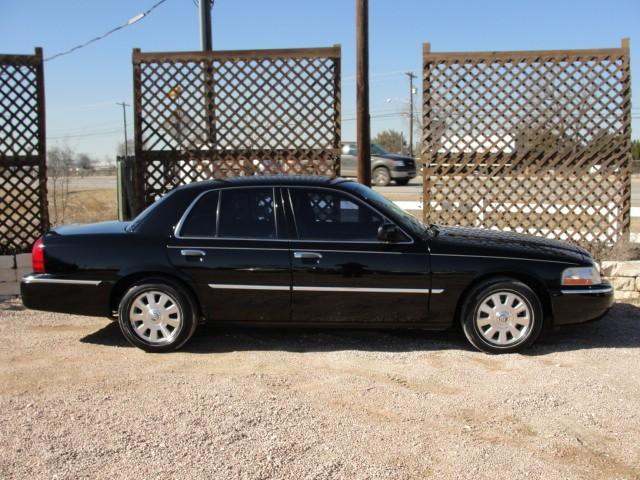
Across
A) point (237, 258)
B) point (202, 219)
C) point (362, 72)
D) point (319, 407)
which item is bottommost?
point (319, 407)

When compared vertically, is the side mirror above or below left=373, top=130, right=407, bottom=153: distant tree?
below

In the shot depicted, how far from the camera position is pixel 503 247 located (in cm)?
580

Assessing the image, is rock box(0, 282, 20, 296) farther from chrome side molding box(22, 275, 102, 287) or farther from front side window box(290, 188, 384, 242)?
front side window box(290, 188, 384, 242)

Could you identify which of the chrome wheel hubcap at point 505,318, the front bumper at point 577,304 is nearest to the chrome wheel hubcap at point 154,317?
the chrome wheel hubcap at point 505,318

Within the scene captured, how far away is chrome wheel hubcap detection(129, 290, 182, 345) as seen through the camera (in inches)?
227

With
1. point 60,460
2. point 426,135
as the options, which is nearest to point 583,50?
point 426,135

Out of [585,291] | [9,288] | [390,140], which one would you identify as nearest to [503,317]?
[585,291]

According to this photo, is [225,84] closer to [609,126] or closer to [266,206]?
[266,206]

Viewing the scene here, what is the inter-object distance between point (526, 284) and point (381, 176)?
20661 mm

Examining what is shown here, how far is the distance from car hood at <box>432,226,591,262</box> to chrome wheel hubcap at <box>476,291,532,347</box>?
1.17 ft

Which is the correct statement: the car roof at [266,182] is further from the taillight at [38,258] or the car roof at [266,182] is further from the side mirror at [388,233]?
the taillight at [38,258]

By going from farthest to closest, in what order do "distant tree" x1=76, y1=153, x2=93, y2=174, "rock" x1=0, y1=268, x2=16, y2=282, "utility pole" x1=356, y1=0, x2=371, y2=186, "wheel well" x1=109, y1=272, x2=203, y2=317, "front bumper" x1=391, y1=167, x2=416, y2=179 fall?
"front bumper" x1=391, y1=167, x2=416, y2=179, "distant tree" x1=76, y1=153, x2=93, y2=174, "utility pole" x1=356, y1=0, x2=371, y2=186, "rock" x1=0, y1=268, x2=16, y2=282, "wheel well" x1=109, y1=272, x2=203, y2=317

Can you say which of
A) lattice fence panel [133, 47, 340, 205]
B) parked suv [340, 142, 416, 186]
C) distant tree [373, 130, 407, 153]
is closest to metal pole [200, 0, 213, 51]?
lattice fence panel [133, 47, 340, 205]

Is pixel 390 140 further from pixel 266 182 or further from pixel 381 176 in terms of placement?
pixel 266 182
